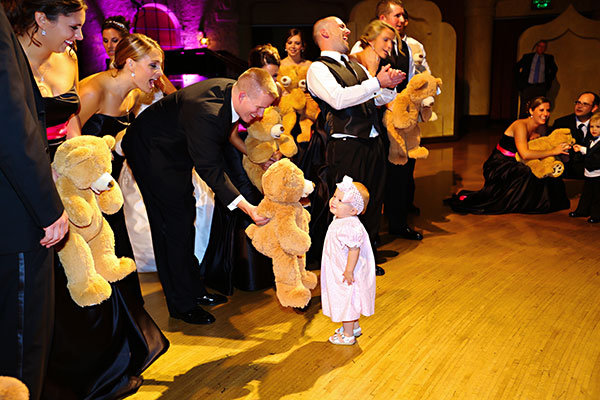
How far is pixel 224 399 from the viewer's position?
2357 mm

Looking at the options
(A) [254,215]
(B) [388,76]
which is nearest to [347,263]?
(A) [254,215]

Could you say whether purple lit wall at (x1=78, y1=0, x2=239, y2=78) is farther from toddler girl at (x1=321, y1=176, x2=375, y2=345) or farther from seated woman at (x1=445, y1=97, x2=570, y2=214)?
toddler girl at (x1=321, y1=176, x2=375, y2=345)

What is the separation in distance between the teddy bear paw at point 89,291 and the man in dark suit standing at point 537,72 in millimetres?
10011

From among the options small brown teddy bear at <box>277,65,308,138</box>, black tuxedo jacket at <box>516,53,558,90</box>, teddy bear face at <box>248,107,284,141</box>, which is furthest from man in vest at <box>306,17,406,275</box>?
black tuxedo jacket at <box>516,53,558,90</box>

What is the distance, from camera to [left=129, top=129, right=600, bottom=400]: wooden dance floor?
241 centimetres

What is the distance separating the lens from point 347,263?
2658mm

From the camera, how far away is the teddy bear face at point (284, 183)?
2447mm


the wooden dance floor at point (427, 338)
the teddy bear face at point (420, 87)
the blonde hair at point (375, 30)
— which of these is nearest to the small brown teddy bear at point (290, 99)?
the teddy bear face at point (420, 87)

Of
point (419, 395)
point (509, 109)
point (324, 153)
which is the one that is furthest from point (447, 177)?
point (509, 109)

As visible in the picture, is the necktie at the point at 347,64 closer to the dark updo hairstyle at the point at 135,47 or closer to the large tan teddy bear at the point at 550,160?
the dark updo hairstyle at the point at 135,47

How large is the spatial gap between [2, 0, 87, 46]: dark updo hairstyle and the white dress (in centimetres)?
151

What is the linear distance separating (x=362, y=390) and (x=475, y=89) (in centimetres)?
1087

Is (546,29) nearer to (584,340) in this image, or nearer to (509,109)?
(509,109)

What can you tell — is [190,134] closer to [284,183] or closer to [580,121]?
[284,183]
